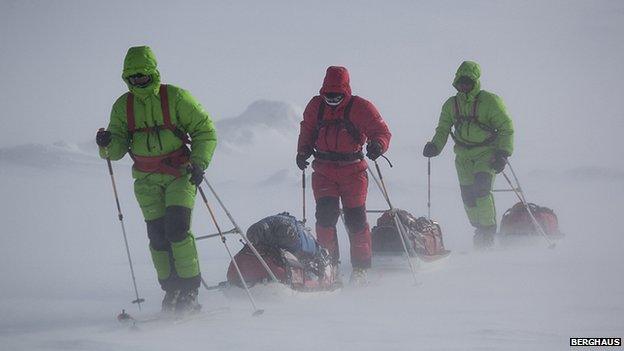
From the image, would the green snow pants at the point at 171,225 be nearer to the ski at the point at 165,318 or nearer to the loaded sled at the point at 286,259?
the ski at the point at 165,318

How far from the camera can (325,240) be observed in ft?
29.3

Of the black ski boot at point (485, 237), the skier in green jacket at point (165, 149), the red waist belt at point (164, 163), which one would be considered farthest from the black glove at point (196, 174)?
the black ski boot at point (485, 237)

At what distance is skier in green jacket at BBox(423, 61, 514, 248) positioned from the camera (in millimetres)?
11000

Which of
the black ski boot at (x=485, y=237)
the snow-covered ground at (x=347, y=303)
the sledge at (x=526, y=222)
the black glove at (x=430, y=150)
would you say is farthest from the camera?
the sledge at (x=526, y=222)

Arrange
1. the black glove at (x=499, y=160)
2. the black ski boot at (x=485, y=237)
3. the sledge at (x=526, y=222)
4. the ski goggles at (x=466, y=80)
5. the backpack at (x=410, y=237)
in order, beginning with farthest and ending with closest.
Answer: the sledge at (x=526, y=222)
the black ski boot at (x=485, y=237)
the black glove at (x=499, y=160)
the ski goggles at (x=466, y=80)
the backpack at (x=410, y=237)

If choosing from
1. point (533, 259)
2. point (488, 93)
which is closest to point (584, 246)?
point (533, 259)

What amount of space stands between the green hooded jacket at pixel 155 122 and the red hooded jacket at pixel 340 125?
212 centimetres

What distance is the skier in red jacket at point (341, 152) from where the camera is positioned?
8359 mm

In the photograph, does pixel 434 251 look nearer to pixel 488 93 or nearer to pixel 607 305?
pixel 488 93

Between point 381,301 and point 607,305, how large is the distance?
2.16 meters

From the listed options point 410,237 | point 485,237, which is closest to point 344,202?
point 410,237

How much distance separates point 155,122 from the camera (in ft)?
21.4

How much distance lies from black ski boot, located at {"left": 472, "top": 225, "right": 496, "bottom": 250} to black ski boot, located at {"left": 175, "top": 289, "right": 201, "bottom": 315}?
6131mm

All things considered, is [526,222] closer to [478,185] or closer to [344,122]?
[478,185]
